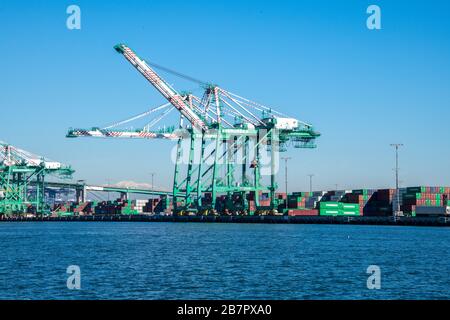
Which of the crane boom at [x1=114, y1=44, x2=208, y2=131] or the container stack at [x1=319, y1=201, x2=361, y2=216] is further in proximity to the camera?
the container stack at [x1=319, y1=201, x2=361, y2=216]

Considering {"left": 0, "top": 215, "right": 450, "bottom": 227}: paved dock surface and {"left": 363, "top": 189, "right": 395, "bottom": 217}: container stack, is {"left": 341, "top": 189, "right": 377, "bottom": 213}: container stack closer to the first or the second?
{"left": 363, "top": 189, "right": 395, "bottom": 217}: container stack

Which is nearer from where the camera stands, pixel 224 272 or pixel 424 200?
pixel 224 272

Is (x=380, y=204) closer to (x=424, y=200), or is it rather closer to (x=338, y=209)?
(x=338, y=209)

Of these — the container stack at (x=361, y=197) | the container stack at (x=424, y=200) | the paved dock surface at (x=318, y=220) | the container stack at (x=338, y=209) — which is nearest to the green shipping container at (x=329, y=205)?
the container stack at (x=338, y=209)

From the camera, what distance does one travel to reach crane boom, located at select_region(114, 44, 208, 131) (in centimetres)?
10906

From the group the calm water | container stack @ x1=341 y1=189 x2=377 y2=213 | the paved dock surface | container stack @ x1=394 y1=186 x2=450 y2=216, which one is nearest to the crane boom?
the paved dock surface

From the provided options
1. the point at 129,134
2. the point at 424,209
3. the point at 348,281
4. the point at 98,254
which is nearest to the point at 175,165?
the point at 129,134

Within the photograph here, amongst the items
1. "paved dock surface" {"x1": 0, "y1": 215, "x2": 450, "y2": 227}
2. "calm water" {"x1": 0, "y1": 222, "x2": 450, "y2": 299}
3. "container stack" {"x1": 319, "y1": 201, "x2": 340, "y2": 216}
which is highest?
"container stack" {"x1": 319, "y1": 201, "x2": 340, "y2": 216}

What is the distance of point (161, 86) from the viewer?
110 metres

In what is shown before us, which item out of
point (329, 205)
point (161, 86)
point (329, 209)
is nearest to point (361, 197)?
point (329, 205)

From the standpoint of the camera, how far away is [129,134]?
358ft

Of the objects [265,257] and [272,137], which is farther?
[272,137]
